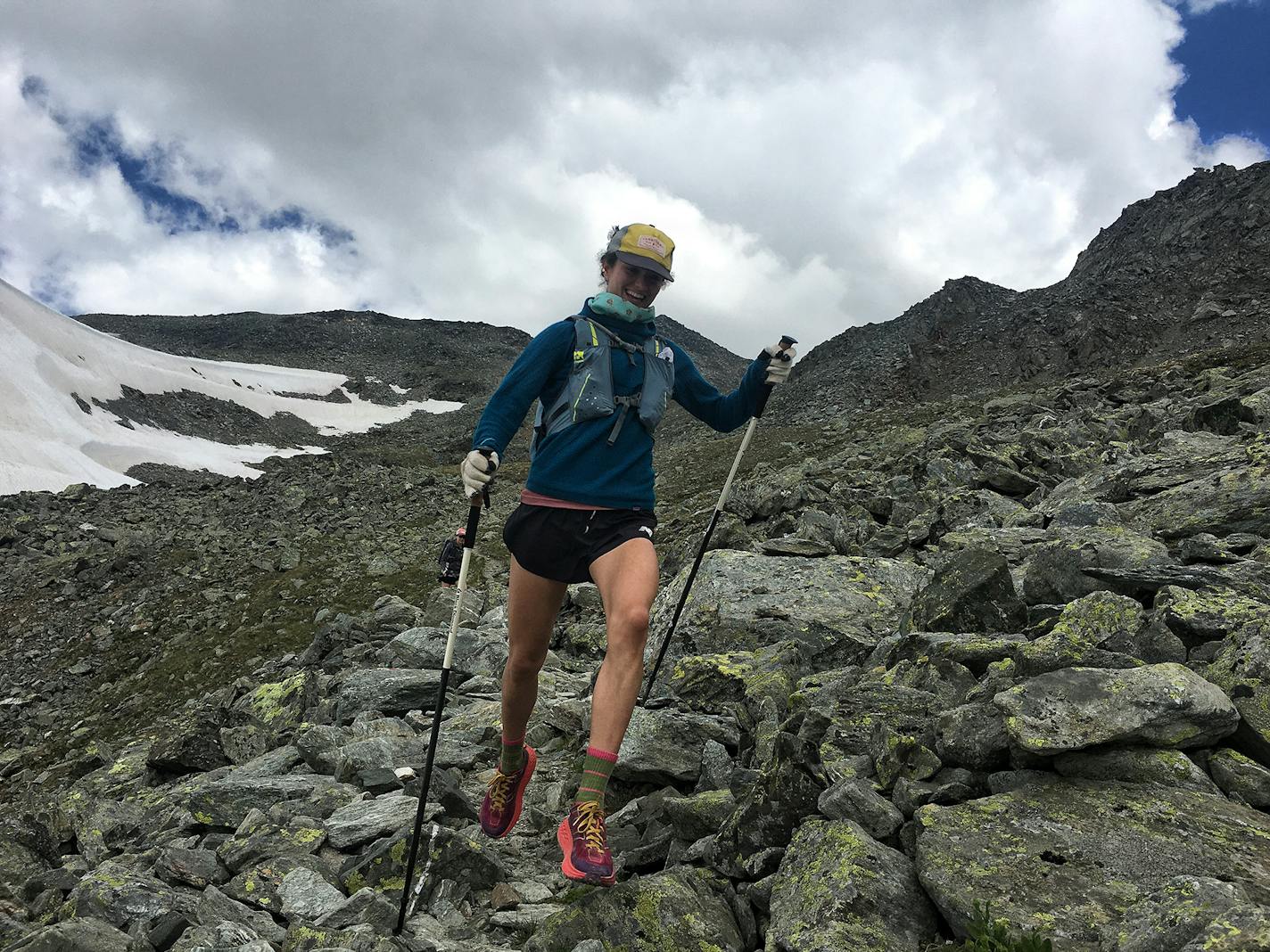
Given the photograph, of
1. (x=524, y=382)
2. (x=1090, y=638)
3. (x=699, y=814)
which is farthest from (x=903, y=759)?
(x=524, y=382)

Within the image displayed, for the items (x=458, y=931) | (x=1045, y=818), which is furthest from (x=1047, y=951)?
(x=458, y=931)

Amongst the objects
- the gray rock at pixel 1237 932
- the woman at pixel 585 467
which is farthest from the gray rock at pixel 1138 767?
the woman at pixel 585 467

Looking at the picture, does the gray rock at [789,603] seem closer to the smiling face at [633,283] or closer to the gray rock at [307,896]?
the smiling face at [633,283]

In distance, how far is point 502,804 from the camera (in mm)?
4867

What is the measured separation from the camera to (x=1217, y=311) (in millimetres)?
41750

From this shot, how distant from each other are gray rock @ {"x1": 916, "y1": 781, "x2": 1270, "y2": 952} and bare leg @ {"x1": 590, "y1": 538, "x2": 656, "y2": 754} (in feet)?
5.35

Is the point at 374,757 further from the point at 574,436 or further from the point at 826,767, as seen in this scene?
the point at 826,767

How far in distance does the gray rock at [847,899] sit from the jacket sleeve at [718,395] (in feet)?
9.82

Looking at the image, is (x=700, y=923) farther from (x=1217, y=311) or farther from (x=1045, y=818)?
(x=1217, y=311)

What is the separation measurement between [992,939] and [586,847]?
1912 millimetres

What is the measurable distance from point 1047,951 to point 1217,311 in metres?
52.3

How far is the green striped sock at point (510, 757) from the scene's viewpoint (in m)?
4.86

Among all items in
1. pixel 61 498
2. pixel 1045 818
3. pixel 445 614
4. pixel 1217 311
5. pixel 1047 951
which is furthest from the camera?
pixel 1217 311

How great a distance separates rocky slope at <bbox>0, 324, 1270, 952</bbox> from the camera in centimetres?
323
